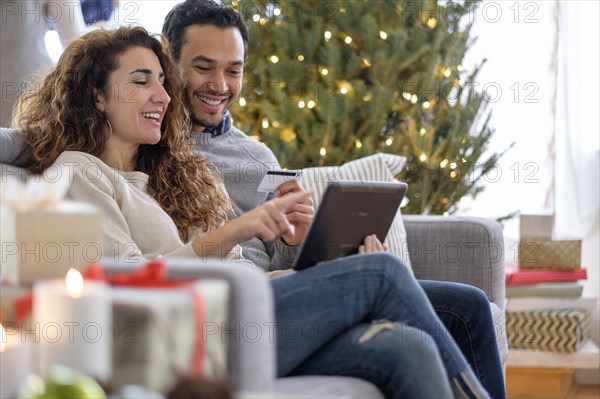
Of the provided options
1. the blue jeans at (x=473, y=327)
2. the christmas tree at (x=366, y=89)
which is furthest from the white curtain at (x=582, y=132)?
the blue jeans at (x=473, y=327)

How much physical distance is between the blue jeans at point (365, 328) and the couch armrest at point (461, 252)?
0.78m

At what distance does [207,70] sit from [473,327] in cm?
92

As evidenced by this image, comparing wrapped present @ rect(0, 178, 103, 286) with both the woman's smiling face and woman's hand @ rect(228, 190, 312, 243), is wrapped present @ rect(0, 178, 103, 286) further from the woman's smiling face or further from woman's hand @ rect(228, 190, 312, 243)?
the woman's smiling face

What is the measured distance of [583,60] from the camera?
3488 mm

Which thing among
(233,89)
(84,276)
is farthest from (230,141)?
(84,276)

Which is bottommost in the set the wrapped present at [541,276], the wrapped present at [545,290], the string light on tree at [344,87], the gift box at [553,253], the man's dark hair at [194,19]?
the wrapped present at [545,290]

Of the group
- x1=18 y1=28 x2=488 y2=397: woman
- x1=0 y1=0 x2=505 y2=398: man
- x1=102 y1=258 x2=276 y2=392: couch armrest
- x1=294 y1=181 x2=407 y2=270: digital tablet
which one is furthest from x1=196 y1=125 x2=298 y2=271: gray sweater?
x1=102 y1=258 x2=276 y2=392: couch armrest

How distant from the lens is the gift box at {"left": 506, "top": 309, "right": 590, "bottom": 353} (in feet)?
10.5

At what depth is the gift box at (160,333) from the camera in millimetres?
1019

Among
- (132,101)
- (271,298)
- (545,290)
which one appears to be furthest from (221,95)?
(545,290)

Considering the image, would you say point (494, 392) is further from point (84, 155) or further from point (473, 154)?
point (473, 154)

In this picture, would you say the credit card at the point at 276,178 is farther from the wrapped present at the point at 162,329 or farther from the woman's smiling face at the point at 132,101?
the wrapped present at the point at 162,329

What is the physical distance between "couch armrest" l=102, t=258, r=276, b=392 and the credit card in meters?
0.84

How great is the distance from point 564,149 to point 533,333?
729 mm
